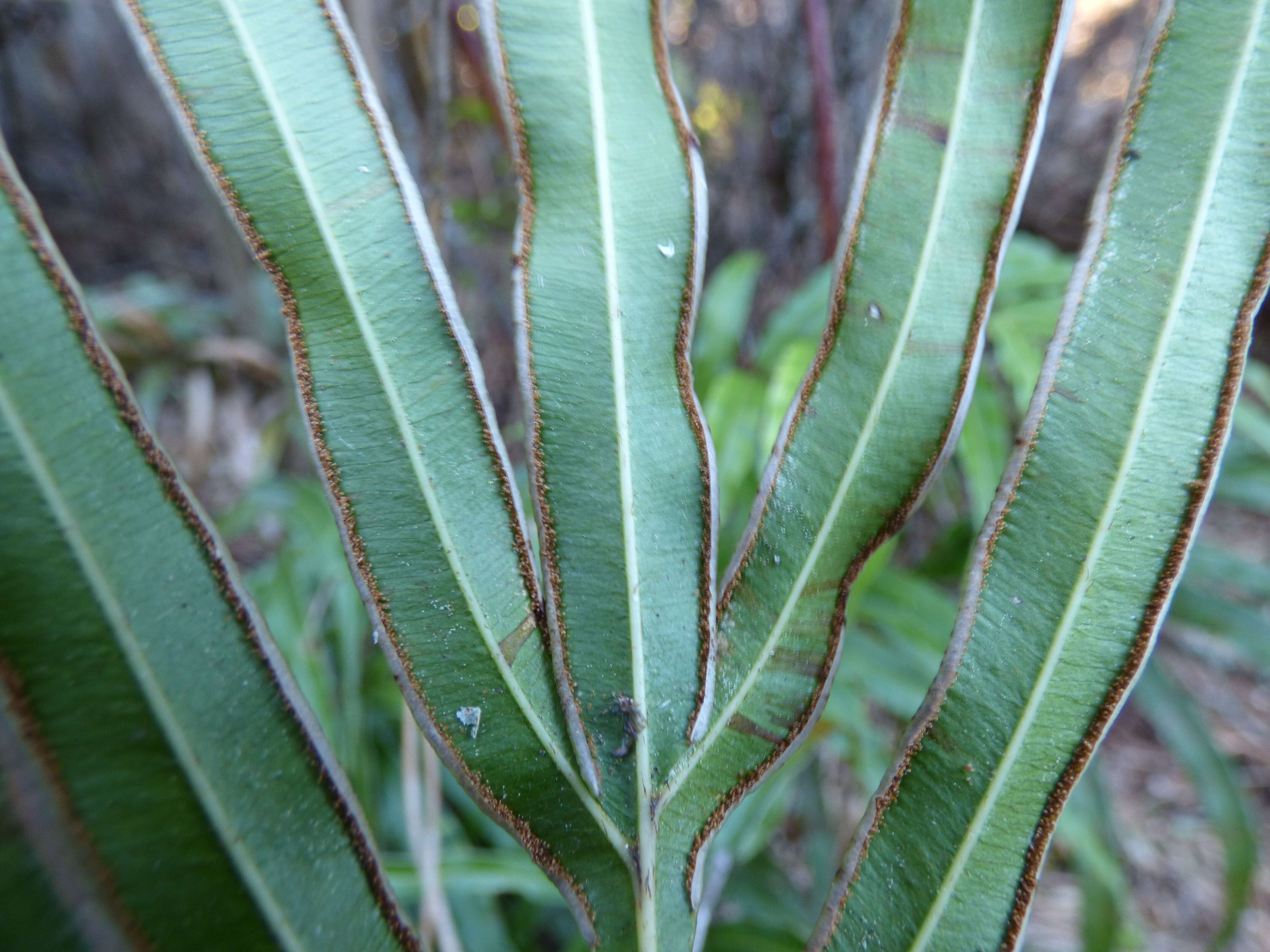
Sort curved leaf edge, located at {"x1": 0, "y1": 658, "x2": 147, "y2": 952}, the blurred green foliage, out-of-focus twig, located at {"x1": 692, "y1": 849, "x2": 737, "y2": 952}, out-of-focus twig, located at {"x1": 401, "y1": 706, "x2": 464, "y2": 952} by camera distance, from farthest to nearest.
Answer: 1. the blurred green foliage
2. out-of-focus twig, located at {"x1": 692, "y1": 849, "x2": 737, "y2": 952}
3. out-of-focus twig, located at {"x1": 401, "y1": 706, "x2": 464, "y2": 952}
4. curved leaf edge, located at {"x1": 0, "y1": 658, "x2": 147, "y2": 952}

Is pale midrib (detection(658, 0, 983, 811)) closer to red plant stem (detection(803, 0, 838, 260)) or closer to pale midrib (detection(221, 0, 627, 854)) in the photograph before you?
pale midrib (detection(221, 0, 627, 854))

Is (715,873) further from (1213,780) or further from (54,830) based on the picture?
(1213,780)

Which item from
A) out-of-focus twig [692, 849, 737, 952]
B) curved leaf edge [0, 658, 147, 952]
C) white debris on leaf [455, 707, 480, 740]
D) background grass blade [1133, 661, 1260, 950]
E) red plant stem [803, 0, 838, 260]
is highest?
red plant stem [803, 0, 838, 260]

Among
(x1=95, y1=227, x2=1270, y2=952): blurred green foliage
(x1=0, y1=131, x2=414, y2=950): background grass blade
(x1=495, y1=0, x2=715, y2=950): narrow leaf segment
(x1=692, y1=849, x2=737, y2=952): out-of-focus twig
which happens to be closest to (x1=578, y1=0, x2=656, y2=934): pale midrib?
(x1=495, y1=0, x2=715, y2=950): narrow leaf segment

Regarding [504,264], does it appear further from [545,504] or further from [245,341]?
[545,504]

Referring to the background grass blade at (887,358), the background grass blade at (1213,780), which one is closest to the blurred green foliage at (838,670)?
the background grass blade at (1213,780)

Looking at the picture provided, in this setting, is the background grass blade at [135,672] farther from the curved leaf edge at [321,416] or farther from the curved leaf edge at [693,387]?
the curved leaf edge at [693,387]

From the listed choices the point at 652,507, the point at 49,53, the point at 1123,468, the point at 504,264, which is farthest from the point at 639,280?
the point at 49,53
